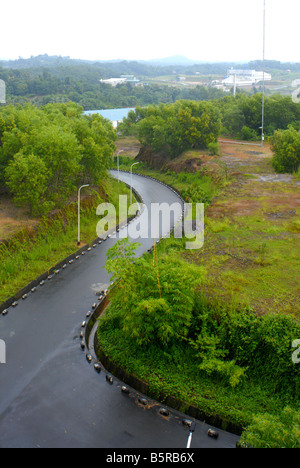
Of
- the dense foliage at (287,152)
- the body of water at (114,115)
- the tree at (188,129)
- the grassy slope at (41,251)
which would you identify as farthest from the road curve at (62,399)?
the body of water at (114,115)

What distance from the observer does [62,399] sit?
40.1 ft

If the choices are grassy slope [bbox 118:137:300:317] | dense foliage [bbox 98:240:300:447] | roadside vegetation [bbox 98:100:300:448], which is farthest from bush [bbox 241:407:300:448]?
grassy slope [bbox 118:137:300:317]

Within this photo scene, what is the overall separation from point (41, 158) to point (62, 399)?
55.0 ft

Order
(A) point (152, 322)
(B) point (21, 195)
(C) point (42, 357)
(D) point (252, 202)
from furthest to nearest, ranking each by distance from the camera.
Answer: (D) point (252, 202) → (B) point (21, 195) → (C) point (42, 357) → (A) point (152, 322)

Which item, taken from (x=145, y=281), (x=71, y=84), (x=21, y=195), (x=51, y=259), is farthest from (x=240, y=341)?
(x=71, y=84)

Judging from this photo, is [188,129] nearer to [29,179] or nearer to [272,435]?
[29,179]

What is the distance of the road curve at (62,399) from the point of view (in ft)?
35.4

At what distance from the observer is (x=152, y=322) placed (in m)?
13.2

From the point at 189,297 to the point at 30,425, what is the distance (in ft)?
19.2

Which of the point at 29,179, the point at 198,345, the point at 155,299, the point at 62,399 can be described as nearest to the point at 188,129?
the point at 29,179

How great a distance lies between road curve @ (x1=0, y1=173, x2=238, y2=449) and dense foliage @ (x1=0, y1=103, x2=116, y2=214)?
27.7 ft

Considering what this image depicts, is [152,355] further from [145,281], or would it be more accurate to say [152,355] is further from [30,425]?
[30,425]

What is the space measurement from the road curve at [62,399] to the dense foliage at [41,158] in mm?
8440

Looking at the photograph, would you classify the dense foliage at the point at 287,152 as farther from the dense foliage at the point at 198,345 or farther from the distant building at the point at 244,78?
the distant building at the point at 244,78
